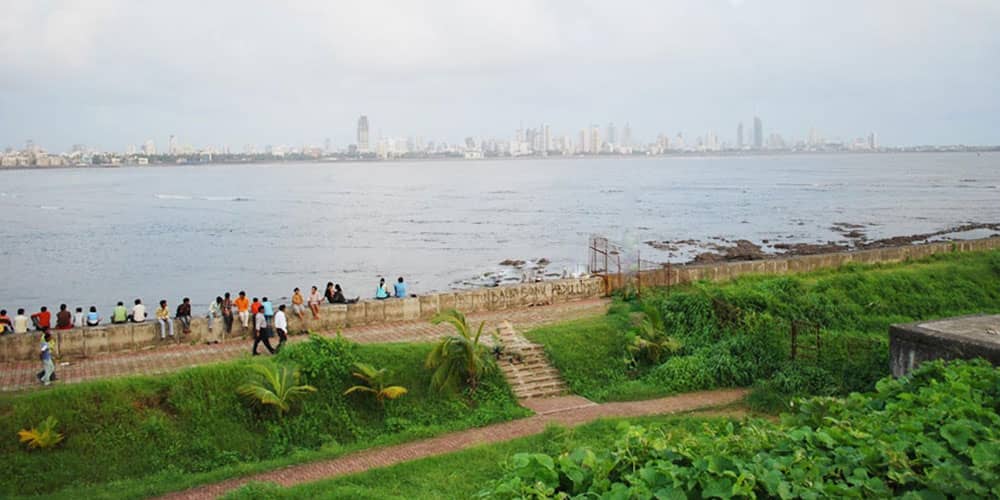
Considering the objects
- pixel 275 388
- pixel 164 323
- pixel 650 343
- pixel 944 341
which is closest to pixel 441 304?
pixel 650 343

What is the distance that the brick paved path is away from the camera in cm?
1647

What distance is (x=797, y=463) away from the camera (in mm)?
6234

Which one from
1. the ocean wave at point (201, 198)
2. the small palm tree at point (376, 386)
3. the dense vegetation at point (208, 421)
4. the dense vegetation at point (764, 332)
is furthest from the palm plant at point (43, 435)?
the ocean wave at point (201, 198)

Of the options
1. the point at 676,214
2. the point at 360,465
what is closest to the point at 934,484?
the point at 360,465

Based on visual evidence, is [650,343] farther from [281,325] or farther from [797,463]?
[797,463]

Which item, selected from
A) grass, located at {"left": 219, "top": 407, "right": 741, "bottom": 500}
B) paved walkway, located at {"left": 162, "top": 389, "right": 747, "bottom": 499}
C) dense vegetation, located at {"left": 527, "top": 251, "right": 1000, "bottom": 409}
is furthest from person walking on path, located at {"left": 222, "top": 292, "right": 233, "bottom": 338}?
grass, located at {"left": 219, "top": 407, "right": 741, "bottom": 500}

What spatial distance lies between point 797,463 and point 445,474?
23.8 feet

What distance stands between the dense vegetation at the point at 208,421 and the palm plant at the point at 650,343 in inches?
142

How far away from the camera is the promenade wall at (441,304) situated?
1769cm

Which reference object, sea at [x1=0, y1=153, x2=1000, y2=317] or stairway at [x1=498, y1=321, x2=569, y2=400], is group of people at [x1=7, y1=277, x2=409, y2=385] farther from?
sea at [x1=0, y1=153, x2=1000, y2=317]

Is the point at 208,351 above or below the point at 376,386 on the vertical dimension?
above

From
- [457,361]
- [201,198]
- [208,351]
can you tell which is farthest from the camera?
[201,198]

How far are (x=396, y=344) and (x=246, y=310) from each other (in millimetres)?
4207

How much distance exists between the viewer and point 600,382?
17.7 m
